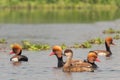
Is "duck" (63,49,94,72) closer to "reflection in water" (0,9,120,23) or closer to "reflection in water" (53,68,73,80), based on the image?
"reflection in water" (53,68,73,80)

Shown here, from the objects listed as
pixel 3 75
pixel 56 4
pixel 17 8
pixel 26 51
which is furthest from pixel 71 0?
pixel 3 75

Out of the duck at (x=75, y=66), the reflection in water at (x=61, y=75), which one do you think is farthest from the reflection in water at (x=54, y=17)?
the duck at (x=75, y=66)

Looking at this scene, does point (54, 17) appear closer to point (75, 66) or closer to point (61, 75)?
point (75, 66)

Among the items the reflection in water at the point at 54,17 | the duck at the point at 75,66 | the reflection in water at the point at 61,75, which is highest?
the duck at the point at 75,66

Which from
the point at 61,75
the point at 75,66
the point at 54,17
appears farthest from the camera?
the point at 54,17

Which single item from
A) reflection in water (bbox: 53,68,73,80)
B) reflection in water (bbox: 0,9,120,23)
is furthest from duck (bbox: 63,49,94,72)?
reflection in water (bbox: 0,9,120,23)

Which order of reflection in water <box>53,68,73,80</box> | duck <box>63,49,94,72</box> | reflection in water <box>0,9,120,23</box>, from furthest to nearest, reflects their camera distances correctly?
reflection in water <box>0,9,120,23</box>, duck <box>63,49,94,72</box>, reflection in water <box>53,68,73,80</box>

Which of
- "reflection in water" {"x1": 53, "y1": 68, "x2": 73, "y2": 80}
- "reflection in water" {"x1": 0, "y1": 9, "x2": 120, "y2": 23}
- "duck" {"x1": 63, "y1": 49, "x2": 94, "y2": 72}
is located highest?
"duck" {"x1": 63, "y1": 49, "x2": 94, "y2": 72}

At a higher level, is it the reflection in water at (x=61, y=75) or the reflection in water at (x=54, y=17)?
the reflection in water at (x=61, y=75)

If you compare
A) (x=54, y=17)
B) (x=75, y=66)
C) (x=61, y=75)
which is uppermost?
(x=75, y=66)

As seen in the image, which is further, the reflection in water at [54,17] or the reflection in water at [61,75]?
the reflection in water at [54,17]

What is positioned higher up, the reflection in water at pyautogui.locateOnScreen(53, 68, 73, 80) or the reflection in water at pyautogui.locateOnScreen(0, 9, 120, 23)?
the reflection in water at pyautogui.locateOnScreen(53, 68, 73, 80)

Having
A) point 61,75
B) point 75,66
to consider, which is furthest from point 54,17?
point 61,75

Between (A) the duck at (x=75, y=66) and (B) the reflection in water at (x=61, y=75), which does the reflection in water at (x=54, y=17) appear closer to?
(B) the reflection in water at (x=61, y=75)
